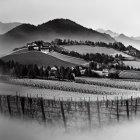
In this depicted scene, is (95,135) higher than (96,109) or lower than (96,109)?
lower

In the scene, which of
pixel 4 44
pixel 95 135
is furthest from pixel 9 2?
pixel 95 135

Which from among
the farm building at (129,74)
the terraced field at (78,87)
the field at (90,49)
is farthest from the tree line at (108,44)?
the terraced field at (78,87)

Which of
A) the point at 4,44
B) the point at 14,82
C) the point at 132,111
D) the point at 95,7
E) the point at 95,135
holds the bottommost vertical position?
the point at 95,135

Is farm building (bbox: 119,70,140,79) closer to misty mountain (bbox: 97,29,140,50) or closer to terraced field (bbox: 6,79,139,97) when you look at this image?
terraced field (bbox: 6,79,139,97)

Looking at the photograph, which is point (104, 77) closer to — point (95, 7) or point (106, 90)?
point (106, 90)

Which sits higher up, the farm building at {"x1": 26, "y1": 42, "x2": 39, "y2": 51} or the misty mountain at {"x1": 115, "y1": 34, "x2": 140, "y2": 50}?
the misty mountain at {"x1": 115, "y1": 34, "x2": 140, "y2": 50}

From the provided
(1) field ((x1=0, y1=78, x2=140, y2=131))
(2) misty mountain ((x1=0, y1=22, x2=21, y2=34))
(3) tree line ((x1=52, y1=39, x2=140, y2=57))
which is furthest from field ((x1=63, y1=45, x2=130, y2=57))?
(2) misty mountain ((x1=0, y1=22, x2=21, y2=34))
